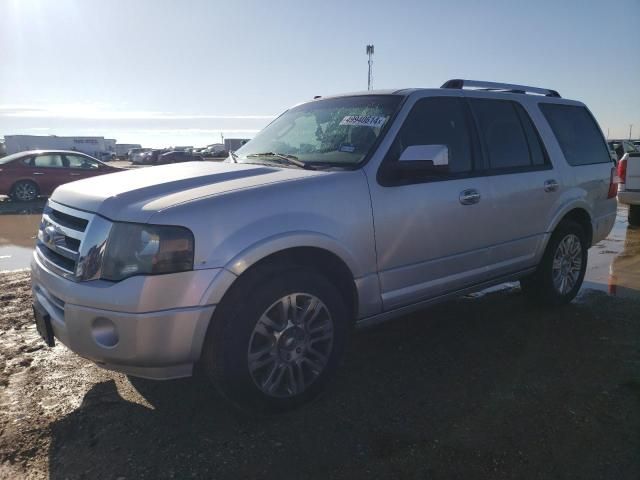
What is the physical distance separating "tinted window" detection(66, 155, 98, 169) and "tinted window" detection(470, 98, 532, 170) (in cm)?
1265

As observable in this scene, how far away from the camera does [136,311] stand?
2484 mm

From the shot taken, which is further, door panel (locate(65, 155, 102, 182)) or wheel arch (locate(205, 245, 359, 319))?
door panel (locate(65, 155, 102, 182))

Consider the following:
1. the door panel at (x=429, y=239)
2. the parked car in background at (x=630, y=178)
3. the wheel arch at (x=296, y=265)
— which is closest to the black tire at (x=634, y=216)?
the parked car in background at (x=630, y=178)

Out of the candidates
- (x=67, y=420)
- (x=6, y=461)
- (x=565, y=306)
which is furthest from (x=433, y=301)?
(x=6, y=461)

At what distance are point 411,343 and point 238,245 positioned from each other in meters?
1.99

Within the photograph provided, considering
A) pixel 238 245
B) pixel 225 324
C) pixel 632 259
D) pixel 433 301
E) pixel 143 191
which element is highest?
pixel 143 191

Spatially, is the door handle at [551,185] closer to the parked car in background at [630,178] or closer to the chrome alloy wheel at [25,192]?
the parked car in background at [630,178]

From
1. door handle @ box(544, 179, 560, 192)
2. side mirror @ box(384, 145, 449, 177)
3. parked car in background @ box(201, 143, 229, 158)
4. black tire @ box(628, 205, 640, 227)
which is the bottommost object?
parked car in background @ box(201, 143, 229, 158)

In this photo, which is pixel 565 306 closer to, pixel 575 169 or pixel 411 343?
pixel 575 169

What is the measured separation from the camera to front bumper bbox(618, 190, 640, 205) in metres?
9.40

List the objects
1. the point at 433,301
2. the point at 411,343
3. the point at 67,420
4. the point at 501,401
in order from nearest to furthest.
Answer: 1. the point at 67,420
2. the point at 501,401
3. the point at 433,301
4. the point at 411,343

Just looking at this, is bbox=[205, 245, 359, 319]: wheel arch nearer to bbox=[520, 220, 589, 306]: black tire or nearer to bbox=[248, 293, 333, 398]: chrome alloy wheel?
bbox=[248, 293, 333, 398]: chrome alloy wheel

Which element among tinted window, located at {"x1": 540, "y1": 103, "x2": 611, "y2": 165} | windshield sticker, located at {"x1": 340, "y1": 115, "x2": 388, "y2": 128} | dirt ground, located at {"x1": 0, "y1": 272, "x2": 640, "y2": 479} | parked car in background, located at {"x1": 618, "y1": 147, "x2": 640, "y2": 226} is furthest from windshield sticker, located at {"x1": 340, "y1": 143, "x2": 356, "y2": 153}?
parked car in background, located at {"x1": 618, "y1": 147, "x2": 640, "y2": 226}

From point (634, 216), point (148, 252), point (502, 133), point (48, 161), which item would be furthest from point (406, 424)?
point (48, 161)
